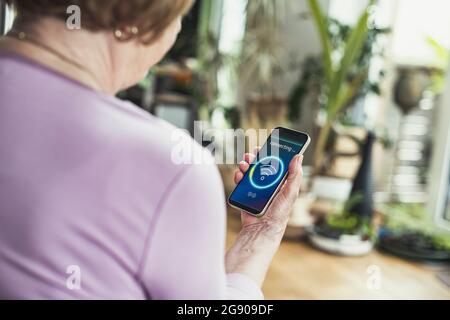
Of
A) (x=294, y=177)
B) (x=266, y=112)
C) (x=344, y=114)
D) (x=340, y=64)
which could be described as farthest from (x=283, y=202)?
(x=266, y=112)

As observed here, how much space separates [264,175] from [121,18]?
0.30 meters

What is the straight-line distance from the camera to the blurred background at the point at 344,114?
4.61ft

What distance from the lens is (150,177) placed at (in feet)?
1.25

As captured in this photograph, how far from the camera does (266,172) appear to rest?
649 millimetres

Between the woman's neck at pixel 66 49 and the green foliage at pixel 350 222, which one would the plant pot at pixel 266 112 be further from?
the woman's neck at pixel 66 49

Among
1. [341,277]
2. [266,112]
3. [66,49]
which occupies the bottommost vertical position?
[341,277]

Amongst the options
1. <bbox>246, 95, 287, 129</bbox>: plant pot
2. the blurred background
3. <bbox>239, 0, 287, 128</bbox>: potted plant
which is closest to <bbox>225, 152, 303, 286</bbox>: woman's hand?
the blurred background

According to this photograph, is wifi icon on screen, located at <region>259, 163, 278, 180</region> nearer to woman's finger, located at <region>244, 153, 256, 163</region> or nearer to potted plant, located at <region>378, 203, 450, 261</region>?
woman's finger, located at <region>244, 153, 256, 163</region>

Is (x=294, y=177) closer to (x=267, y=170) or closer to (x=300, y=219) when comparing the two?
(x=267, y=170)

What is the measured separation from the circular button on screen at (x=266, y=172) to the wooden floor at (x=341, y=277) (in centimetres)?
57

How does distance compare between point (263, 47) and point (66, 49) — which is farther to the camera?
point (263, 47)

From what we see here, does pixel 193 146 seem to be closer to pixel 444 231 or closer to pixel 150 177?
pixel 150 177
